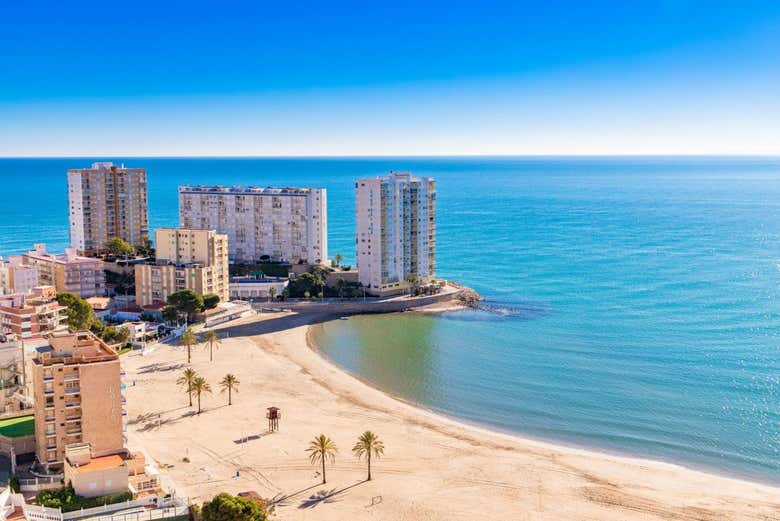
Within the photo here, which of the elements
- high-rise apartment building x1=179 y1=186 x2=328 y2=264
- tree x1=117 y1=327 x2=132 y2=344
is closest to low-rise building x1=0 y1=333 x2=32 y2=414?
tree x1=117 y1=327 x2=132 y2=344

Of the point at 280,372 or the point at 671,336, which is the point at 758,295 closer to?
the point at 671,336

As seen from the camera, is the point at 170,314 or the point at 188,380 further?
the point at 170,314

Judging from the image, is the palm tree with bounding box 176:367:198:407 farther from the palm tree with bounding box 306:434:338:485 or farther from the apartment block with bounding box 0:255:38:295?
the apartment block with bounding box 0:255:38:295

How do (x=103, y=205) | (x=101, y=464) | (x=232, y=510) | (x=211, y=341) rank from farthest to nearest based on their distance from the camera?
(x=103, y=205), (x=211, y=341), (x=101, y=464), (x=232, y=510)

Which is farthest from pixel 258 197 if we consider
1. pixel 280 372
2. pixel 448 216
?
pixel 448 216

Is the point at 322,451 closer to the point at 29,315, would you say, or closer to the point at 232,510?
the point at 232,510

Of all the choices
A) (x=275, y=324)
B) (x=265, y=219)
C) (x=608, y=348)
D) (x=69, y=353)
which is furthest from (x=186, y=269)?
(x=608, y=348)

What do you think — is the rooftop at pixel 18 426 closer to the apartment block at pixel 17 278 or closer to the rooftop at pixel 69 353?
the rooftop at pixel 69 353
